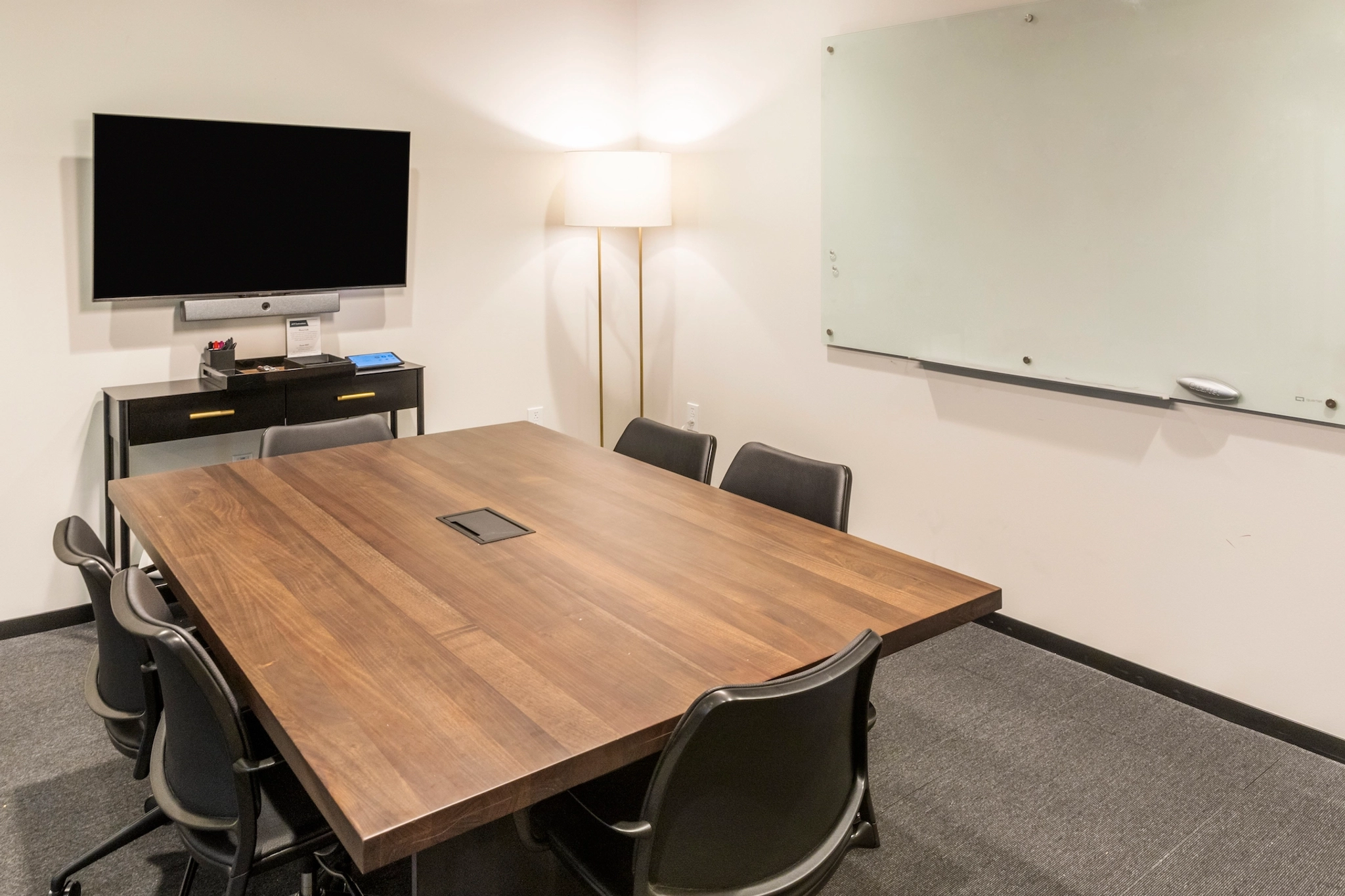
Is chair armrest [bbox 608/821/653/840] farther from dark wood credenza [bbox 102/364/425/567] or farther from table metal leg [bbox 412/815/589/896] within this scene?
dark wood credenza [bbox 102/364/425/567]

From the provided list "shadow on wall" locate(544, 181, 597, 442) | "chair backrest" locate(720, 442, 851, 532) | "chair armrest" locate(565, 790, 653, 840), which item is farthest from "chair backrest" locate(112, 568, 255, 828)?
"shadow on wall" locate(544, 181, 597, 442)

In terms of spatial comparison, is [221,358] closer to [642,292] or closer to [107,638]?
[107,638]

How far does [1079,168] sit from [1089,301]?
440 mm

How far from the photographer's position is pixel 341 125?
430cm

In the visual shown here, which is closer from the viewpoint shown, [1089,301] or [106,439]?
[1089,301]

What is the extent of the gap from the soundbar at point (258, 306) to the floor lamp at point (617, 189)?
1176 millimetres

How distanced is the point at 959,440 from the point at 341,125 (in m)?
2.88

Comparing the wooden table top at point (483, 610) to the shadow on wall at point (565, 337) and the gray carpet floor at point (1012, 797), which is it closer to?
the gray carpet floor at point (1012, 797)

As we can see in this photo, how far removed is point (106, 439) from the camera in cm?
373

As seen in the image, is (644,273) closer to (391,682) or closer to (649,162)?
(649,162)

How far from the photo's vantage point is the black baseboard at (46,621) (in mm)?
3764

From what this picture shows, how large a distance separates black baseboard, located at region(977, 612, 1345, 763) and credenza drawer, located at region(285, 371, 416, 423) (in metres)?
2.57

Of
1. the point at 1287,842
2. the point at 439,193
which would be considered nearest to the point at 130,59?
the point at 439,193

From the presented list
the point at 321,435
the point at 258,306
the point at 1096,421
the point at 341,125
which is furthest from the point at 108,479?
the point at 1096,421
